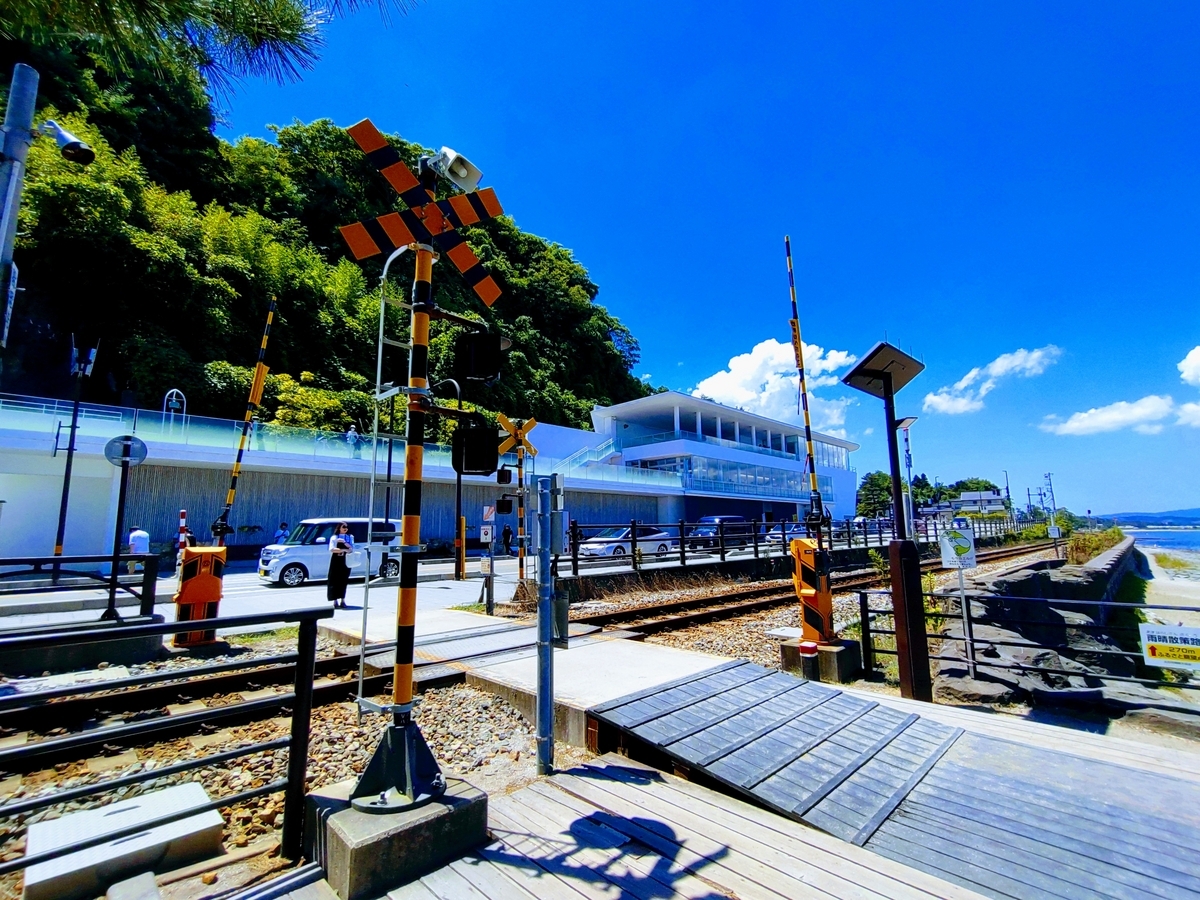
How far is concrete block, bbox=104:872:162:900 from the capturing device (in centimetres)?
215

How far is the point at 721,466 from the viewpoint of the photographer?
3791 cm

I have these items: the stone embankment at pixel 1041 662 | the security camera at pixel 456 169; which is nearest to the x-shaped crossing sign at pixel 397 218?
the security camera at pixel 456 169

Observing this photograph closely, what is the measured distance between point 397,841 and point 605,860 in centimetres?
87

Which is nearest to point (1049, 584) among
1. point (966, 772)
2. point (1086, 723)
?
point (1086, 723)

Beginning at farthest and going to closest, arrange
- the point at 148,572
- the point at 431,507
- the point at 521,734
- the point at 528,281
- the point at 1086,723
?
the point at 528,281 → the point at 431,507 → the point at 148,572 → the point at 1086,723 → the point at 521,734

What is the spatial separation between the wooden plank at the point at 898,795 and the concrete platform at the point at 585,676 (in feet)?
6.01

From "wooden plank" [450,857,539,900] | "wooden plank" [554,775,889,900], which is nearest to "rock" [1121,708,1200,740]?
"wooden plank" [554,775,889,900]

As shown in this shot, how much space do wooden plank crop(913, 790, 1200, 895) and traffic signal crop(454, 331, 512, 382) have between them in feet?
10.7

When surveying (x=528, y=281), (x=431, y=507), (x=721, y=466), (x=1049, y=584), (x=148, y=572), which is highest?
(x=528, y=281)

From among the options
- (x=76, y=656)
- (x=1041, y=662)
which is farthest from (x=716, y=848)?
(x=1041, y=662)

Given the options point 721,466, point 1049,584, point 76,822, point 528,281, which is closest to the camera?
point 76,822

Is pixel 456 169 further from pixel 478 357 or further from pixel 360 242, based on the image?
pixel 478 357

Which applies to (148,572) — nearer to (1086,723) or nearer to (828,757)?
(828,757)

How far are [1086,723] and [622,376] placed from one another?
178ft
